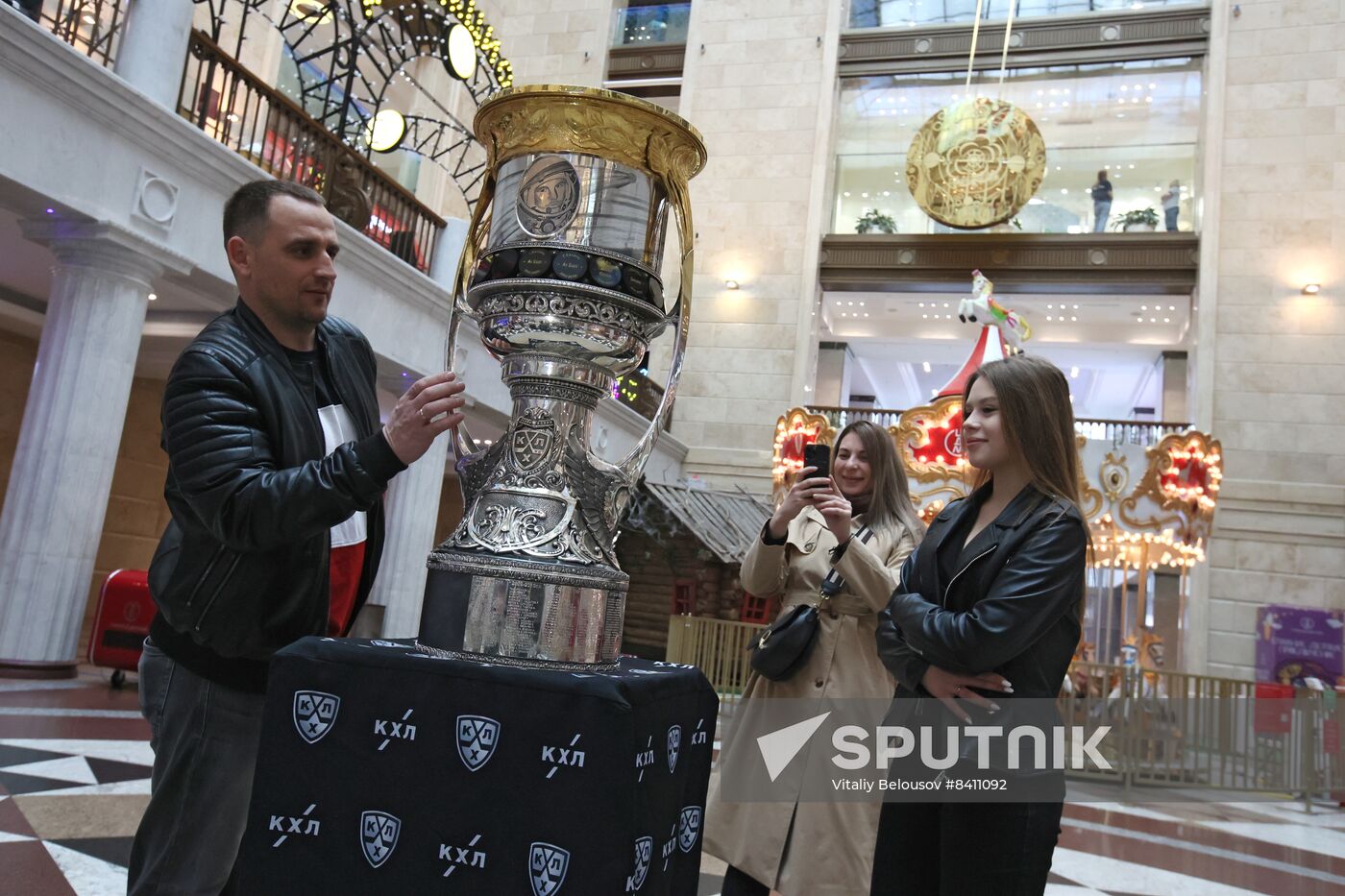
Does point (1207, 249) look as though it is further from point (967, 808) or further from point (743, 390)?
point (967, 808)

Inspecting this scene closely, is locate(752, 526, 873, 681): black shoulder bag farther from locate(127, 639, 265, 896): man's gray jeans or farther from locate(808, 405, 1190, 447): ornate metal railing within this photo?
locate(808, 405, 1190, 447): ornate metal railing

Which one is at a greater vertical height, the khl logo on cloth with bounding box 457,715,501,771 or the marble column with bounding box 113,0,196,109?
the marble column with bounding box 113,0,196,109

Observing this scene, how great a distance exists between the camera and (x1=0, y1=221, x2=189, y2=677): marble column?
644 centimetres

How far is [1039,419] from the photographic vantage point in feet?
6.47

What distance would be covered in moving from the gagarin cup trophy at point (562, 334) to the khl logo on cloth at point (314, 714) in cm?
18

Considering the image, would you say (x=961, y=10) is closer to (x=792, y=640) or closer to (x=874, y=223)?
(x=874, y=223)

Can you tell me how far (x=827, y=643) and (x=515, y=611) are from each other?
166 cm

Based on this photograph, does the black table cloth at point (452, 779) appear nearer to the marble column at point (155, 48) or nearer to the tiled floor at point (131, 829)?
the tiled floor at point (131, 829)

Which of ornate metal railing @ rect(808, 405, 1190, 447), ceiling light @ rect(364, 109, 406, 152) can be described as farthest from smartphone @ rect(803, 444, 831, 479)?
ornate metal railing @ rect(808, 405, 1190, 447)

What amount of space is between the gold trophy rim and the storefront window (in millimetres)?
21476

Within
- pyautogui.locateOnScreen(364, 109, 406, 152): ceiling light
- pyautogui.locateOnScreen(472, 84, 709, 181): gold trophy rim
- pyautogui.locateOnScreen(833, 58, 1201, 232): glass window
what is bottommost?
pyautogui.locateOnScreen(472, 84, 709, 181): gold trophy rim

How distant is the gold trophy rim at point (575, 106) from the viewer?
1.54 m

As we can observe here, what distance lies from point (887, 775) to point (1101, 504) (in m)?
10.6

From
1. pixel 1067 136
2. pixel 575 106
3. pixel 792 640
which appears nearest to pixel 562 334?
pixel 575 106
